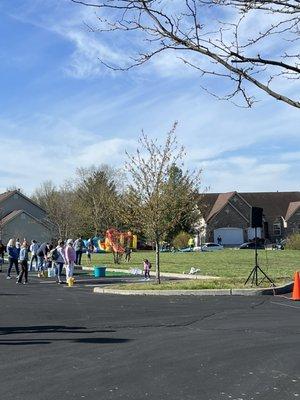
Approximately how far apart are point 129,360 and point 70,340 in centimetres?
187

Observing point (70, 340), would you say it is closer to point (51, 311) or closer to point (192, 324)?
point (192, 324)

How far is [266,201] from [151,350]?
261 feet

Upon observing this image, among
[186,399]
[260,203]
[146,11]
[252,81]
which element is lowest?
[186,399]

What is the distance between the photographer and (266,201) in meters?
86.2

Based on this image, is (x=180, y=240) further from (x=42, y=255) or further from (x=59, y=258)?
(x=59, y=258)

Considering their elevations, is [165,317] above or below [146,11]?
below

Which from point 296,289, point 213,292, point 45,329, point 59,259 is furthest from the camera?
point 59,259

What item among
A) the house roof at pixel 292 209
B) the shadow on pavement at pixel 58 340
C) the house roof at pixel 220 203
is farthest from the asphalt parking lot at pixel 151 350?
the house roof at pixel 292 209

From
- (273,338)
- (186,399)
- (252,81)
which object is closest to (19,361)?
(186,399)

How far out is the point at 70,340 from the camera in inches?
372

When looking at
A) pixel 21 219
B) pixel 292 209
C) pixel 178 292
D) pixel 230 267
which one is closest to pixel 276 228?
pixel 292 209

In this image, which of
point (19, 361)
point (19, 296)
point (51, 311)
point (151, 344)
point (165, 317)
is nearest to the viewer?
point (19, 361)

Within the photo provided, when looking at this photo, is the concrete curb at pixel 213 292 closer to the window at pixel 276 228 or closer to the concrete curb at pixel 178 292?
the concrete curb at pixel 178 292

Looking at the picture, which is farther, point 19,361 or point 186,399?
point 19,361
